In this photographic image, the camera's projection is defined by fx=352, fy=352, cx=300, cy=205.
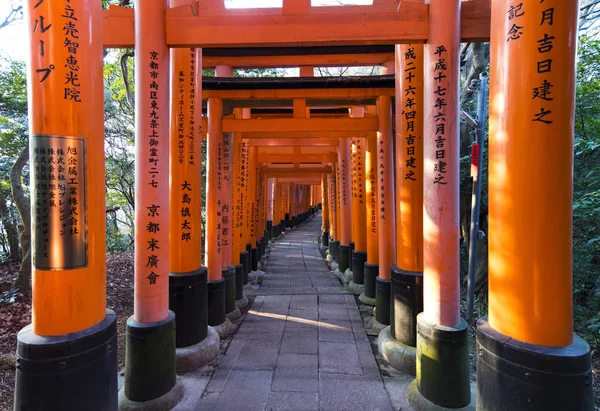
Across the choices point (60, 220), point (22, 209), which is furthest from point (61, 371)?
point (22, 209)

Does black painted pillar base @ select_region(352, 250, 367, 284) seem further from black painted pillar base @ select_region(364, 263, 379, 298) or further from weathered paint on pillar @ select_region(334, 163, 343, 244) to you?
weathered paint on pillar @ select_region(334, 163, 343, 244)

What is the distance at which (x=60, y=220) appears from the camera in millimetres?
2143

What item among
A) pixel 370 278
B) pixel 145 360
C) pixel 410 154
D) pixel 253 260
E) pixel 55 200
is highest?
pixel 410 154

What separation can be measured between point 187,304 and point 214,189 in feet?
6.52

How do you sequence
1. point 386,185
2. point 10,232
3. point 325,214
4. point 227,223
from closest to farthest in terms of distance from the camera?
1. point 386,185
2. point 227,223
3. point 10,232
4. point 325,214

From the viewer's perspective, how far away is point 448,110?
10.1ft

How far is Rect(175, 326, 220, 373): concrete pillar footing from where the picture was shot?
381 cm

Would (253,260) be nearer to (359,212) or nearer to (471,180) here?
(359,212)

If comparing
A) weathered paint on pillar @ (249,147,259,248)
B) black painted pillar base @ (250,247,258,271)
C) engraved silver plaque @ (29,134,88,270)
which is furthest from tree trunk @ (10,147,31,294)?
weathered paint on pillar @ (249,147,259,248)

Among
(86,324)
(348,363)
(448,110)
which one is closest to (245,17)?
(448,110)

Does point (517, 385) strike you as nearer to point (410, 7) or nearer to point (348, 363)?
point (348, 363)

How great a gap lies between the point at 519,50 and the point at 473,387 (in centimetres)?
305

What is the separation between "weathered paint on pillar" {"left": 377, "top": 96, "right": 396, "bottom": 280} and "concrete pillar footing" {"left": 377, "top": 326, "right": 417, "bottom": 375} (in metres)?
1.38

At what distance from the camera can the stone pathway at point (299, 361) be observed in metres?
3.34
